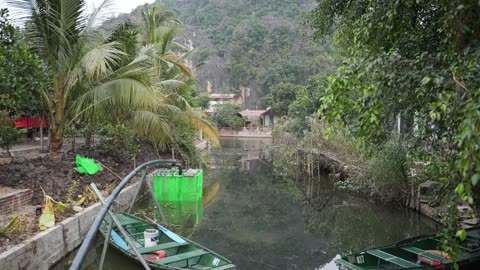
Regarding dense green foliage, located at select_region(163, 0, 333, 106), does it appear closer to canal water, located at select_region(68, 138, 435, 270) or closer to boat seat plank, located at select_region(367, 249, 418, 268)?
canal water, located at select_region(68, 138, 435, 270)

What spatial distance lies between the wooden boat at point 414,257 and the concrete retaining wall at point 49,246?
442cm

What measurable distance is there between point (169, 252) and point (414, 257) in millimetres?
3979

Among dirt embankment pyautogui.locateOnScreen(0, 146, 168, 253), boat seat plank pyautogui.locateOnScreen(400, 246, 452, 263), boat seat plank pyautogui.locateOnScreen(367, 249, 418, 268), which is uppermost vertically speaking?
dirt embankment pyautogui.locateOnScreen(0, 146, 168, 253)

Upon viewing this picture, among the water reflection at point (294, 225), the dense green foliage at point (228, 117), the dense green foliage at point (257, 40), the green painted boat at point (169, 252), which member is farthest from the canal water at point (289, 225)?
the dense green foliage at point (257, 40)

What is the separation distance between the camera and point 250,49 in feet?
198

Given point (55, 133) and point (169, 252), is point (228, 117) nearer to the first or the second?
point (55, 133)

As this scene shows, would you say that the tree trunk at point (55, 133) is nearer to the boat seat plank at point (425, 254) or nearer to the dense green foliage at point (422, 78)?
the dense green foliage at point (422, 78)

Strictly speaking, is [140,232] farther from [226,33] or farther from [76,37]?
[226,33]

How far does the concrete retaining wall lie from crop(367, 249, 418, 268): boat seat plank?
16.3ft

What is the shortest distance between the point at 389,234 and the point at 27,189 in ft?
26.6

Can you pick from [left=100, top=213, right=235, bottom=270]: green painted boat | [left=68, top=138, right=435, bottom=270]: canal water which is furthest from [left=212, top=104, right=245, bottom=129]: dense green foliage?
[left=100, top=213, right=235, bottom=270]: green painted boat

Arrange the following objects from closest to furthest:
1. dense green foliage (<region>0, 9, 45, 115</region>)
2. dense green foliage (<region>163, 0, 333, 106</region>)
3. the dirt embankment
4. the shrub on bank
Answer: the dirt embankment, dense green foliage (<region>0, 9, 45, 115</region>), the shrub on bank, dense green foliage (<region>163, 0, 333, 106</region>)

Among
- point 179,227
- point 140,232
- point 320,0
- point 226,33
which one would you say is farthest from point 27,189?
point 226,33

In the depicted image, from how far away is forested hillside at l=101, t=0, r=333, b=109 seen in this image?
177 ft
